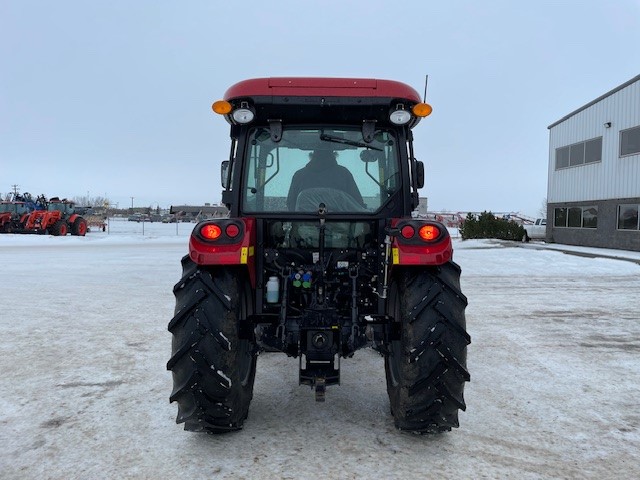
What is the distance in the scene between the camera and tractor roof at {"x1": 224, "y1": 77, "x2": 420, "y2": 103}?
3.74 metres

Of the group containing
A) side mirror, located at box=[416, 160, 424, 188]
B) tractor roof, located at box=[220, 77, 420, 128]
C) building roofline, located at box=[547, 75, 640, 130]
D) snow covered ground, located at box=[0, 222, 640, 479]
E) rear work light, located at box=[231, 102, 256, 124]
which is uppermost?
building roofline, located at box=[547, 75, 640, 130]

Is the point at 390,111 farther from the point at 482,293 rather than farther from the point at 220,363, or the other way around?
the point at 482,293

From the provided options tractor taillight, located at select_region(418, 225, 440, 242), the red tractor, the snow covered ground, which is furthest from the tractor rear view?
the red tractor

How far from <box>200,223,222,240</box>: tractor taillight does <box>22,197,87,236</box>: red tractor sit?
30.5m

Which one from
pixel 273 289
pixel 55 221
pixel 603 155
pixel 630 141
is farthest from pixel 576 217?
pixel 55 221

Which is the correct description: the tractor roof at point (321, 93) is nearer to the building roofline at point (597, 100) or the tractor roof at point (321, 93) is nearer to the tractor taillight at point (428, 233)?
the tractor taillight at point (428, 233)

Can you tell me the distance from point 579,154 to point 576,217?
314 centimetres

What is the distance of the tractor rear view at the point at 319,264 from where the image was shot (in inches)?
129

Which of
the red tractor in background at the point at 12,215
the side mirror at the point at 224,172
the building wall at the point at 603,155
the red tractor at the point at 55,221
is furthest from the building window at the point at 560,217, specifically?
the red tractor in background at the point at 12,215

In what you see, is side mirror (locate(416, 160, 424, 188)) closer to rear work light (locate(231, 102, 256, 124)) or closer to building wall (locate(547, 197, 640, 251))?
rear work light (locate(231, 102, 256, 124))

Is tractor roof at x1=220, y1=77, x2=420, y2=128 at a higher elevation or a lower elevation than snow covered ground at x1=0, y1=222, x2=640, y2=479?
higher

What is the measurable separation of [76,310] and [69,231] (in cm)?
2712

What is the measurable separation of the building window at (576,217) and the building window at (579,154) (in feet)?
7.45

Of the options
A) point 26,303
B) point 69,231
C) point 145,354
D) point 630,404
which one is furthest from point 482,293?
point 69,231
